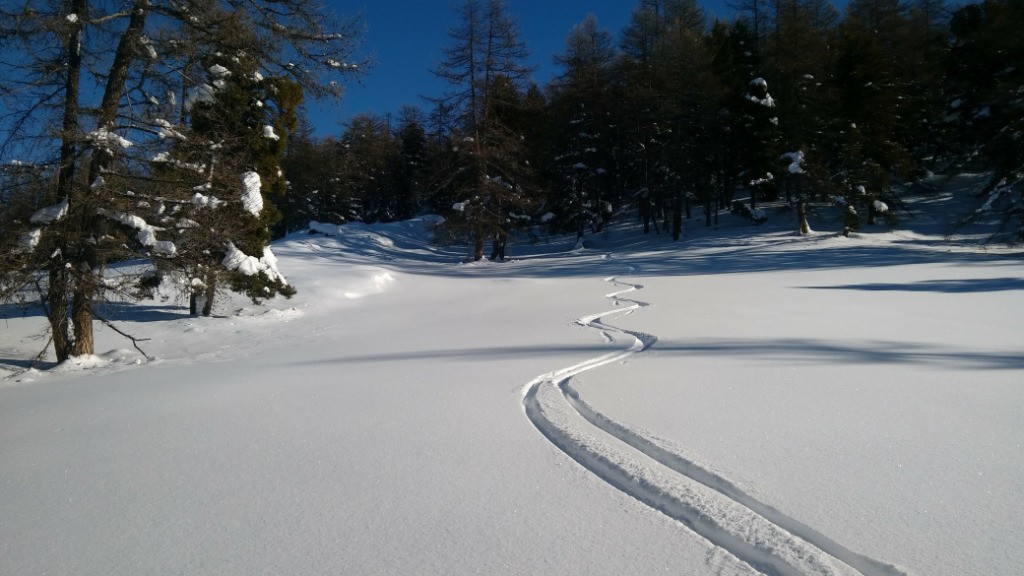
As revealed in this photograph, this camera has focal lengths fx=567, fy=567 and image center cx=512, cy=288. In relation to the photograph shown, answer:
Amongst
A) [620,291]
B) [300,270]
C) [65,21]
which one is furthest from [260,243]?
[620,291]

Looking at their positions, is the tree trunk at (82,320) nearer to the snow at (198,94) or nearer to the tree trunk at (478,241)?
the snow at (198,94)

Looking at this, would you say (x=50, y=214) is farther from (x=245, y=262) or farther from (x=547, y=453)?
(x=547, y=453)

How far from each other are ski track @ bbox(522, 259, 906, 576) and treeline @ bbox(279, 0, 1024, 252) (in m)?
20.3

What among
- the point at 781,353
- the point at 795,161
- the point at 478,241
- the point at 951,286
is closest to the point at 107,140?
the point at 781,353

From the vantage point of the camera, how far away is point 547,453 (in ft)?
11.9

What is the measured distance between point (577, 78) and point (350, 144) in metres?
28.3

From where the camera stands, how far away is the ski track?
90.8 inches

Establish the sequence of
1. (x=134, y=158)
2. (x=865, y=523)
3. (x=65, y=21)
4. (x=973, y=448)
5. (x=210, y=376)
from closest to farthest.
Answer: (x=865, y=523), (x=973, y=448), (x=210, y=376), (x=65, y=21), (x=134, y=158)

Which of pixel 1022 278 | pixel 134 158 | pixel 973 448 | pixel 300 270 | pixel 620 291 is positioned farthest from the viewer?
pixel 300 270

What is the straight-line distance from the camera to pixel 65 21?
7957 millimetres

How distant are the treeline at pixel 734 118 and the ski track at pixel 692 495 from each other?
66.6 ft

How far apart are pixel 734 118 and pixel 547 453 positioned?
2883 cm

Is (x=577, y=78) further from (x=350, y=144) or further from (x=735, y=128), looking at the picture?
(x=350, y=144)

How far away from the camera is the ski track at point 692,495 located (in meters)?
2.31
